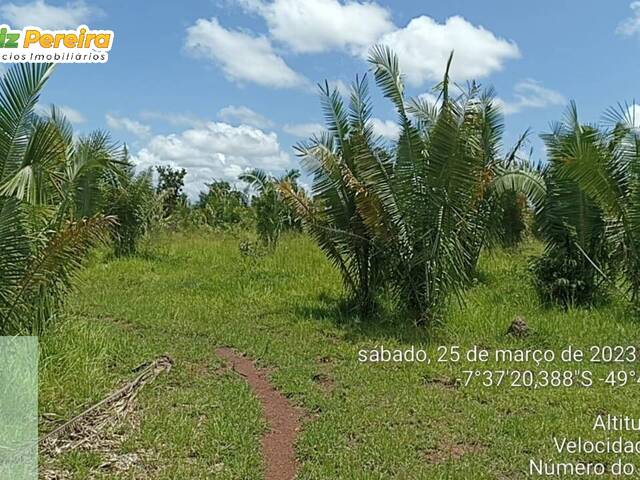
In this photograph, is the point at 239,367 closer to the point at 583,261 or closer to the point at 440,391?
the point at 440,391

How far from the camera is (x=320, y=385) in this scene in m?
5.76

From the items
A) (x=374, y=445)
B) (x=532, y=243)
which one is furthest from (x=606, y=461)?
(x=532, y=243)

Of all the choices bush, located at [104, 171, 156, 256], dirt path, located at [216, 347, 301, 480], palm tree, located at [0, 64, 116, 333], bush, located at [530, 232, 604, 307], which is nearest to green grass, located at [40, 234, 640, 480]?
dirt path, located at [216, 347, 301, 480]

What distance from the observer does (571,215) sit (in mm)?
9352

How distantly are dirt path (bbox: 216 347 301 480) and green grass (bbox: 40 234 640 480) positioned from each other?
90 mm

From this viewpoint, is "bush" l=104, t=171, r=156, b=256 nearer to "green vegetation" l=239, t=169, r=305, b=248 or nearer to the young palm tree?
"green vegetation" l=239, t=169, r=305, b=248

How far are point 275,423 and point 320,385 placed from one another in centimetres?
103

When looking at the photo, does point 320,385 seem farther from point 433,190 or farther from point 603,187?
point 603,187

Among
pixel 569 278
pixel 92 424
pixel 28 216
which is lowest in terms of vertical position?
pixel 92 424

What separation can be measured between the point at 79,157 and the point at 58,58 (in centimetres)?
146

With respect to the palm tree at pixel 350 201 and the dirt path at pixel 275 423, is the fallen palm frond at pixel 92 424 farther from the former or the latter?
the palm tree at pixel 350 201

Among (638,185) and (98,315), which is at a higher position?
(638,185)

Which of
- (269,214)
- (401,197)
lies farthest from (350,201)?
(269,214)

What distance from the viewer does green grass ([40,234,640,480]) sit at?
415 cm
